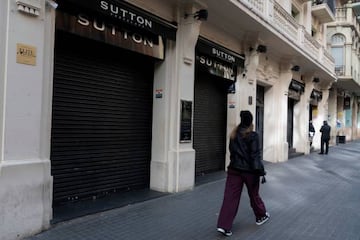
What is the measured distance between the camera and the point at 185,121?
8570 millimetres

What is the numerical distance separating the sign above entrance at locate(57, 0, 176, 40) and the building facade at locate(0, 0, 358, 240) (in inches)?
0.8

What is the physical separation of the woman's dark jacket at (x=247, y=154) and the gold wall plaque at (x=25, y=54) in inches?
122

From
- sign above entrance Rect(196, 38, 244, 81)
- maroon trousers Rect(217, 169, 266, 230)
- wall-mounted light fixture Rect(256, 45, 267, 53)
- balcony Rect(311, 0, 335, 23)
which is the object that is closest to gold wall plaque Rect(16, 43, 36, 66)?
maroon trousers Rect(217, 169, 266, 230)

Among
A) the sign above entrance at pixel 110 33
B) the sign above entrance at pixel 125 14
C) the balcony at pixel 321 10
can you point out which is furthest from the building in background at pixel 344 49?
the sign above entrance at pixel 110 33

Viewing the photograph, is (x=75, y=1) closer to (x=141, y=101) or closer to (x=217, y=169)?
(x=141, y=101)

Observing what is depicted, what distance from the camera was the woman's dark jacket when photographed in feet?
17.5

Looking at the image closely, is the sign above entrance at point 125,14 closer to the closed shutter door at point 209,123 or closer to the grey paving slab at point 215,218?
the closed shutter door at point 209,123

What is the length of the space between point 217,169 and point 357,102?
110 feet

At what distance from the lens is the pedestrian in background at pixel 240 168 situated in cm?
528

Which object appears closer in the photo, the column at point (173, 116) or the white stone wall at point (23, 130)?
the white stone wall at point (23, 130)

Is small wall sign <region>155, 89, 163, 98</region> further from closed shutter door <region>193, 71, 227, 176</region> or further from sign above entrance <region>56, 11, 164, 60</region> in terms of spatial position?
closed shutter door <region>193, 71, 227, 176</region>

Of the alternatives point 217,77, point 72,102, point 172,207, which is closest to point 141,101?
point 72,102

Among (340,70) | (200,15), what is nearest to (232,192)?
(200,15)

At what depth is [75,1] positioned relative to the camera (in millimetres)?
5859
